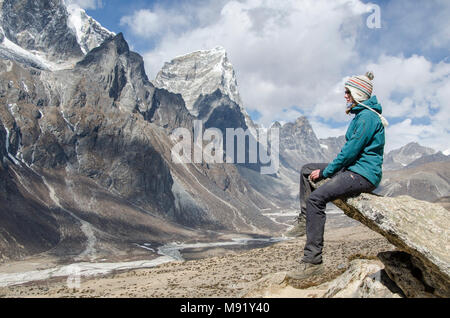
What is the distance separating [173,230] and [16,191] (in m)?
54.8

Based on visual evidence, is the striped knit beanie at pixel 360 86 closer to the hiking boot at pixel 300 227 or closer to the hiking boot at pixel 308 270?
the hiking boot at pixel 300 227

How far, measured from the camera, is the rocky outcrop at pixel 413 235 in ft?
23.6

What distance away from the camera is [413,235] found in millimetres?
7355

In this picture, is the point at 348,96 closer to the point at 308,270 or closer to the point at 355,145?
the point at 355,145

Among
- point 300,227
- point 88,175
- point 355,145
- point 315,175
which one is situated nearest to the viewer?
point 355,145

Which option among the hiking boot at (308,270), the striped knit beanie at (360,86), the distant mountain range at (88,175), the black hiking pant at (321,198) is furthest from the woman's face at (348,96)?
the distant mountain range at (88,175)

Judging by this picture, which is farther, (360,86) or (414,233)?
(360,86)

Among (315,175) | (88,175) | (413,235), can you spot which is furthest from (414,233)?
(88,175)

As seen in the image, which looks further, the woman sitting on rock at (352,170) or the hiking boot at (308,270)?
the hiking boot at (308,270)

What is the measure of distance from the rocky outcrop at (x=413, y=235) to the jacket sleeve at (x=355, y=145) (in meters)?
0.83

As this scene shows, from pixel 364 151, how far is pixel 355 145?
339 mm

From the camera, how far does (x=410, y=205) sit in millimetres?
7984

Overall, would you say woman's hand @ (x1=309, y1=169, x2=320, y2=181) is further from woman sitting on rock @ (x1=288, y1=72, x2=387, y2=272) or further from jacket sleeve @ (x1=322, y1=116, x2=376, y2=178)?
jacket sleeve @ (x1=322, y1=116, x2=376, y2=178)

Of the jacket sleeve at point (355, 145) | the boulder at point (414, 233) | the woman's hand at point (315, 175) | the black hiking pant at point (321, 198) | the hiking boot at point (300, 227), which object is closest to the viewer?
the boulder at point (414, 233)
